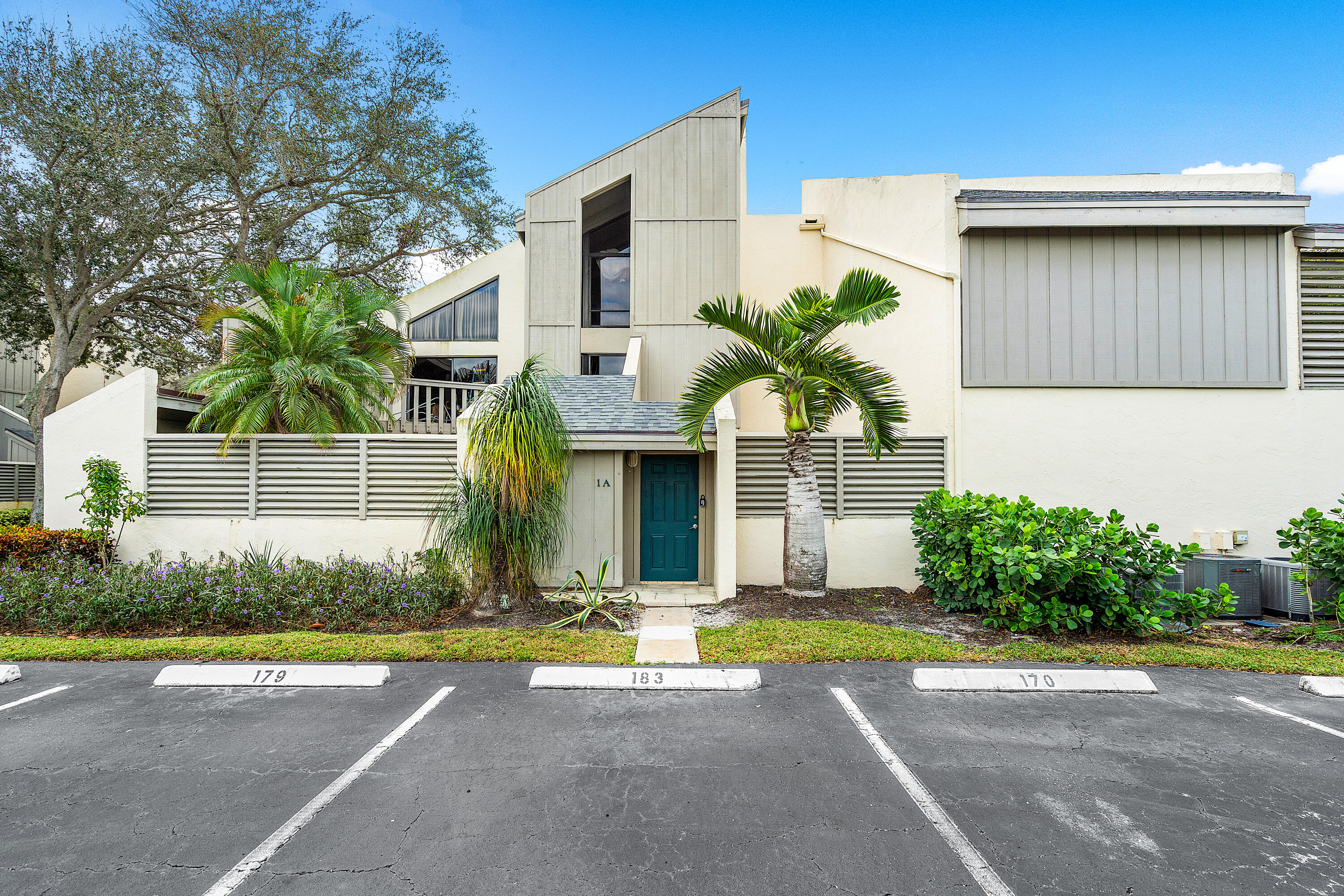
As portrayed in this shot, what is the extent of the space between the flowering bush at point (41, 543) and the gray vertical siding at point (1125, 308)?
1304cm

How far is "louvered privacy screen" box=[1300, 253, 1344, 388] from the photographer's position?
355 inches

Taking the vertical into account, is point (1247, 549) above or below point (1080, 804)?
above

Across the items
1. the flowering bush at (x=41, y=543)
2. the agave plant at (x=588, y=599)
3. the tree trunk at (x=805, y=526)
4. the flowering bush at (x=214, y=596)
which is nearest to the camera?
the flowering bush at (x=214, y=596)

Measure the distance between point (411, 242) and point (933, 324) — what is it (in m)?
15.1

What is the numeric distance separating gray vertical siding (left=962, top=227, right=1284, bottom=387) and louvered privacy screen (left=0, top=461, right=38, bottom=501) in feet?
70.0

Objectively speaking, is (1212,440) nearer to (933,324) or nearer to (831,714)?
(933,324)

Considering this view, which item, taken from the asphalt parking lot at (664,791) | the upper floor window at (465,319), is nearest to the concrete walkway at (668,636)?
the asphalt parking lot at (664,791)

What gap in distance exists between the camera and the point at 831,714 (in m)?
4.58

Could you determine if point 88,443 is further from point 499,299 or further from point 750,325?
point 750,325

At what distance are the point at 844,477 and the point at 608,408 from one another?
3.65 m

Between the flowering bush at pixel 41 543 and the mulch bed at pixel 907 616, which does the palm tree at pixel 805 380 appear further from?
the flowering bush at pixel 41 543

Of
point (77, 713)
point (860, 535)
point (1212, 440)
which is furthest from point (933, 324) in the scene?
point (77, 713)

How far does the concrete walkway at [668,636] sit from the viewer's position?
230 inches

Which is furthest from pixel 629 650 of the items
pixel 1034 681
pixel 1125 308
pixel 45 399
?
pixel 45 399
